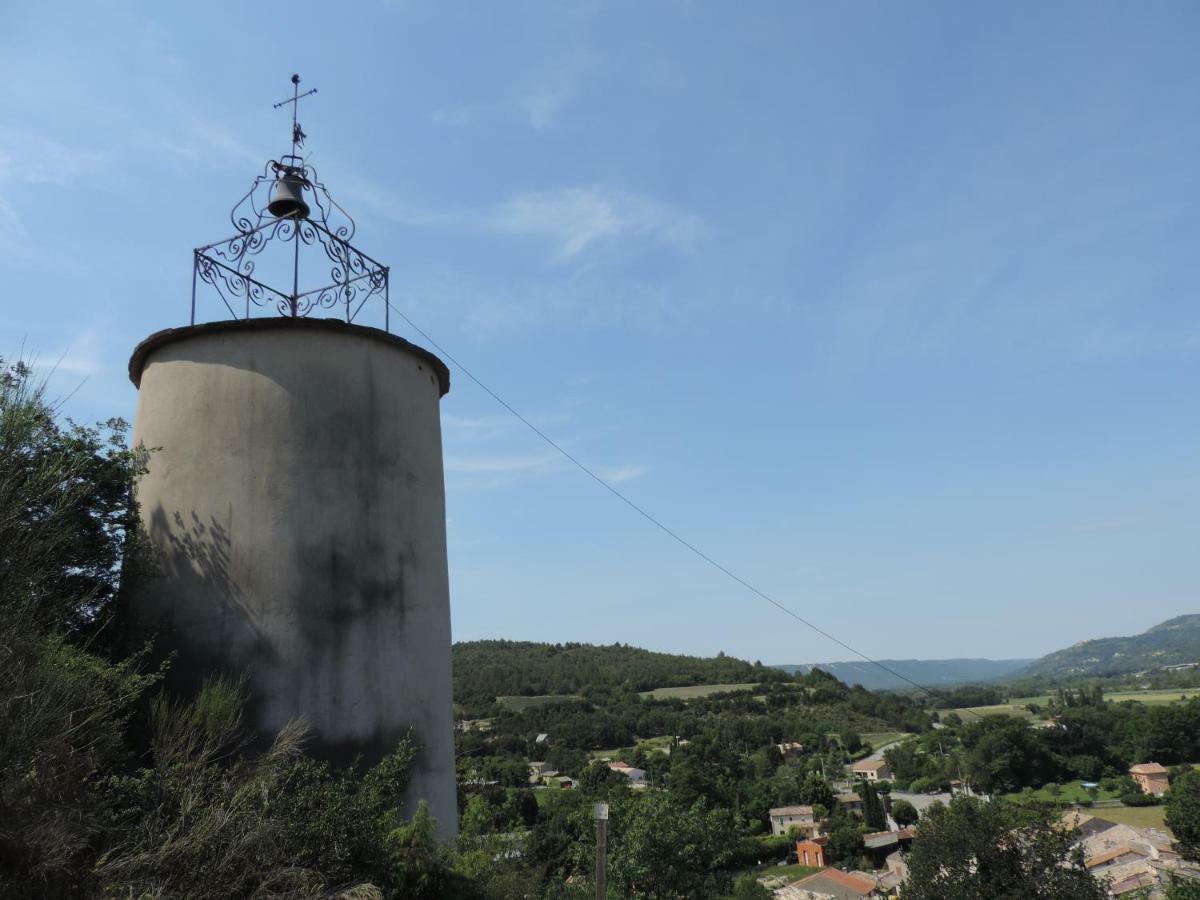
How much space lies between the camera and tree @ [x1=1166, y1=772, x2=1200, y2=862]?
39.4 m

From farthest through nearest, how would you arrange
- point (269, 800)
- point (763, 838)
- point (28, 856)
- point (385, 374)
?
point (763, 838)
point (385, 374)
point (269, 800)
point (28, 856)

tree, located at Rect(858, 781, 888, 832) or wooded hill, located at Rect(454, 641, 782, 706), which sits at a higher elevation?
wooded hill, located at Rect(454, 641, 782, 706)

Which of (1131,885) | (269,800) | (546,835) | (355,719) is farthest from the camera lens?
(546,835)

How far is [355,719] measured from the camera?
22.6ft

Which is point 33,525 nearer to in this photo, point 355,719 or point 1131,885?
point 355,719

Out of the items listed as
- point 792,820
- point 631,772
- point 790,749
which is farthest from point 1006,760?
point 631,772

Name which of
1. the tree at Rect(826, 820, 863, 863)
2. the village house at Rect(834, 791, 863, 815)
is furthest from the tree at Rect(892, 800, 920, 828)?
the tree at Rect(826, 820, 863, 863)

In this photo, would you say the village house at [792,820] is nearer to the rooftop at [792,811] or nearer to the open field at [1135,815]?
the rooftop at [792,811]

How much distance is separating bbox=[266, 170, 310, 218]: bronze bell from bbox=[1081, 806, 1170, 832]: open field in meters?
89.6

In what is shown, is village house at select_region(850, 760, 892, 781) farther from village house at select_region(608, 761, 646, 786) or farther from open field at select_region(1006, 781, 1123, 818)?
village house at select_region(608, 761, 646, 786)

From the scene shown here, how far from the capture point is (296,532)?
6.97 m

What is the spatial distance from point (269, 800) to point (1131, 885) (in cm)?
5739

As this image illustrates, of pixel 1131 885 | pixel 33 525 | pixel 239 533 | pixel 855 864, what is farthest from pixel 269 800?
pixel 855 864

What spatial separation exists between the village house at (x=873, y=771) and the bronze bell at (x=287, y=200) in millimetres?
117244
